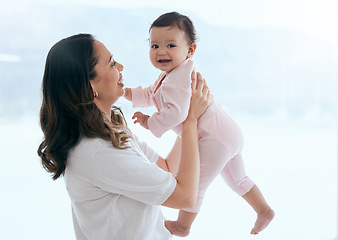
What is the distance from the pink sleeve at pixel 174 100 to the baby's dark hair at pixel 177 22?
0.10 metres

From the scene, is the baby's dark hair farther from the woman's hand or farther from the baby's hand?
the baby's hand

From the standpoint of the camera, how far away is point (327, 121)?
15.9 ft

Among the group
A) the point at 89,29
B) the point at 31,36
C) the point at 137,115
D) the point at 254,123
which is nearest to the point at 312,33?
the point at 254,123

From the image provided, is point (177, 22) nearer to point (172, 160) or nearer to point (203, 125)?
point (203, 125)

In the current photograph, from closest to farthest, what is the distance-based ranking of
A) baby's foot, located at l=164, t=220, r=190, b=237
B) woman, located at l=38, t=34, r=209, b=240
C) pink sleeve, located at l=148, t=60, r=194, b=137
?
woman, located at l=38, t=34, r=209, b=240 → pink sleeve, located at l=148, t=60, r=194, b=137 → baby's foot, located at l=164, t=220, r=190, b=237

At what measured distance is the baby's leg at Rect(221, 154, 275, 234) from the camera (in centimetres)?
127

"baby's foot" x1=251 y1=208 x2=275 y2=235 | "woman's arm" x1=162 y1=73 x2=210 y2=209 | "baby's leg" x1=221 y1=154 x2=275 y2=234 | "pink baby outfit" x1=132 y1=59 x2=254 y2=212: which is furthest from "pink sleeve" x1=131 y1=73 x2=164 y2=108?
"baby's foot" x1=251 y1=208 x2=275 y2=235

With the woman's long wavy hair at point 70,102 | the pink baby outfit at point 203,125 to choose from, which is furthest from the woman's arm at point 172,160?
the woman's long wavy hair at point 70,102

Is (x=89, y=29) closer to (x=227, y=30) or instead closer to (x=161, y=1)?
(x=161, y=1)

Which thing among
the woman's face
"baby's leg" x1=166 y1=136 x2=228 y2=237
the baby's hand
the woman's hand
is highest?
the woman's face

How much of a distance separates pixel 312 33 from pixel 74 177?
3.35 metres

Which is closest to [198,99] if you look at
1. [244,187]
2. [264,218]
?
[244,187]

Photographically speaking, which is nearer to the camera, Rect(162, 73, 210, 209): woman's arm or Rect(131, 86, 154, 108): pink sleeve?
Rect(162, 73, 210, 209): woman's arm

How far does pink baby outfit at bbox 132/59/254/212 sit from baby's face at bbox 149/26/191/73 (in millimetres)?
27
